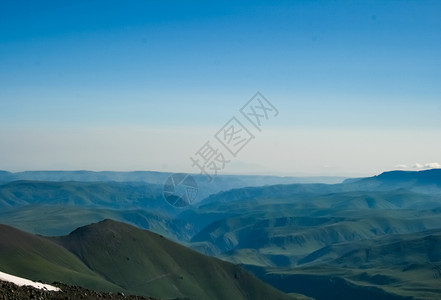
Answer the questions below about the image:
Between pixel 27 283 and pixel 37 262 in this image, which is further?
→ pixel 37 262

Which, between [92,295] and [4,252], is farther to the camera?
[4,252]

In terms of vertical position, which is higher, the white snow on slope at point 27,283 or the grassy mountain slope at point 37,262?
the white snow on slope at point 27,283

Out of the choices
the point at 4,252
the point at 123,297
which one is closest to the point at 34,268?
the point at 4,252

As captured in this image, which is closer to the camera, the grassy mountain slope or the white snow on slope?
the white snow on slope

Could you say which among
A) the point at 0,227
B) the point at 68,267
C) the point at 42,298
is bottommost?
the point at 68,267

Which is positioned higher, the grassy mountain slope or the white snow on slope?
the white snow on slope

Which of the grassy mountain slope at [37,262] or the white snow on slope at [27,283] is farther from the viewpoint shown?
the grassy mountain slope at [37,262]

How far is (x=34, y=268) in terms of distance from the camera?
A: 166500mm

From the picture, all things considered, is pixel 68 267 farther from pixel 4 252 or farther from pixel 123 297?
pixel 123 297

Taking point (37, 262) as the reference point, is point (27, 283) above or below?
above

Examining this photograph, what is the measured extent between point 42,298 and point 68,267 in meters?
160

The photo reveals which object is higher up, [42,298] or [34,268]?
[42,298]

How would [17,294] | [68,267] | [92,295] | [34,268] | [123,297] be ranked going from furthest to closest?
[68,267], [34,268], [123,297], [92,295], [17,294]

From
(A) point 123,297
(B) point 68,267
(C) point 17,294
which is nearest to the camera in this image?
(C) point 17,294
